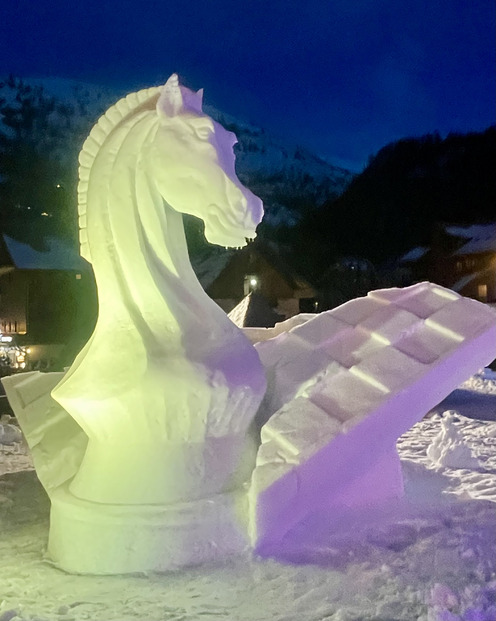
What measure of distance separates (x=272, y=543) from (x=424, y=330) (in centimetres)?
176

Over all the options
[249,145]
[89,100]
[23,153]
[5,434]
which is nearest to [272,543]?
[5,434]

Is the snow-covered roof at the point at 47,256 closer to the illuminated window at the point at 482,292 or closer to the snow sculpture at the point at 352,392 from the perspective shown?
the illuminated window at the point at 482,292

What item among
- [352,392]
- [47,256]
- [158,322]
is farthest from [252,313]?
[47,256]

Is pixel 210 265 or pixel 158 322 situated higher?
pixel 210 265

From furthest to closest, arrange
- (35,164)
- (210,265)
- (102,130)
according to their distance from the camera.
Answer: (210,265)
(35,164)
(102,130)

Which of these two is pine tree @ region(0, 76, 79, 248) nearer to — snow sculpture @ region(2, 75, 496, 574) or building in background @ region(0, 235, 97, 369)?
building in background @ region(0, 235, 97, 369)

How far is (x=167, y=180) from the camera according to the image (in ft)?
11.5

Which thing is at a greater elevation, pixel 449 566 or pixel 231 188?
pixel 231 188

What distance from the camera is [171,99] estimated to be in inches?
139

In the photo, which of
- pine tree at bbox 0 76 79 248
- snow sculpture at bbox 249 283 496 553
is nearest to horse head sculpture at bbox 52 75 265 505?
snow sculpture at bbox 249 283 496 553

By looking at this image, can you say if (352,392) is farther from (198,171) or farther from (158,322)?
(198,171)

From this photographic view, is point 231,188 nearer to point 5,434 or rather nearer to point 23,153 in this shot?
point 5,434

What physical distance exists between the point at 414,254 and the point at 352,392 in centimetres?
2355

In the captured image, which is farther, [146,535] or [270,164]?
[270,164]
